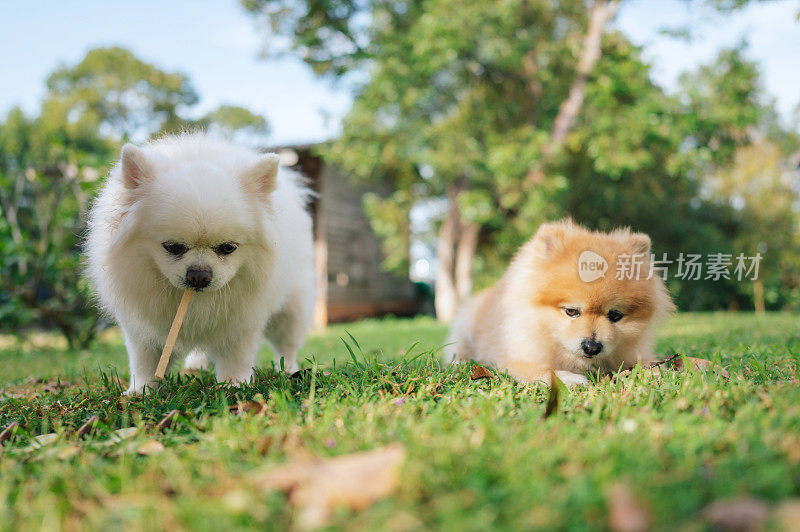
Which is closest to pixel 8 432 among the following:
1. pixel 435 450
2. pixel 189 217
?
pixel 189 217

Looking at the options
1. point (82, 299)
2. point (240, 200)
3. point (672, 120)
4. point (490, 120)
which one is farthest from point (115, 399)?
point (490, 120)

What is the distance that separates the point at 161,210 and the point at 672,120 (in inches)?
497

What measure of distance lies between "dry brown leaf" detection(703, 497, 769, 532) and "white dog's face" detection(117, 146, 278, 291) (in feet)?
7.96

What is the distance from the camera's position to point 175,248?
9.32 ft

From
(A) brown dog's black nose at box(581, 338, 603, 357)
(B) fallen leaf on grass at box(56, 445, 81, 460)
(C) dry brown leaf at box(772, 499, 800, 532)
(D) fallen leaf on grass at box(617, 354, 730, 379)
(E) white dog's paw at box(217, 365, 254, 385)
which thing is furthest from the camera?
(E) white dog's paw at box(217, 365, 254, 385)

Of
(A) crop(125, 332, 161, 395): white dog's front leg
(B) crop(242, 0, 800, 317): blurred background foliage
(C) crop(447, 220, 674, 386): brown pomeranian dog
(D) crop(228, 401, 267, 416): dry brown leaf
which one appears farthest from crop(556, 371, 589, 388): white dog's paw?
(B) crop(242, 0, 800, 317): blurred background foliage

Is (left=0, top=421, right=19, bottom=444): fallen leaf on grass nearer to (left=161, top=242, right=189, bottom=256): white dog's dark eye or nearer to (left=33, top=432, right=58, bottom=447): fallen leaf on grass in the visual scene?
(left=33, top=432, right=58, bottom=447): fallen leaf on grass

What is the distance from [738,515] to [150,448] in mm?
1720

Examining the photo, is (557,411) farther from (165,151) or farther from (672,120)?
(672,120)

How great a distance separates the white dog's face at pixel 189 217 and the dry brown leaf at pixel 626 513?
227 cm

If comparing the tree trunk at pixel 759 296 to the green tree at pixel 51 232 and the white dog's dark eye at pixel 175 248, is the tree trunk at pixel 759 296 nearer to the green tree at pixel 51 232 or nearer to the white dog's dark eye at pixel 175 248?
the green tree at pixel 51 232

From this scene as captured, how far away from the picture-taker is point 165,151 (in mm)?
3297

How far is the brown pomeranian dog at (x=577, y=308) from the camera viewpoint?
312 centimetres

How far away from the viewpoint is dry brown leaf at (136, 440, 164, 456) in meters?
1.80
